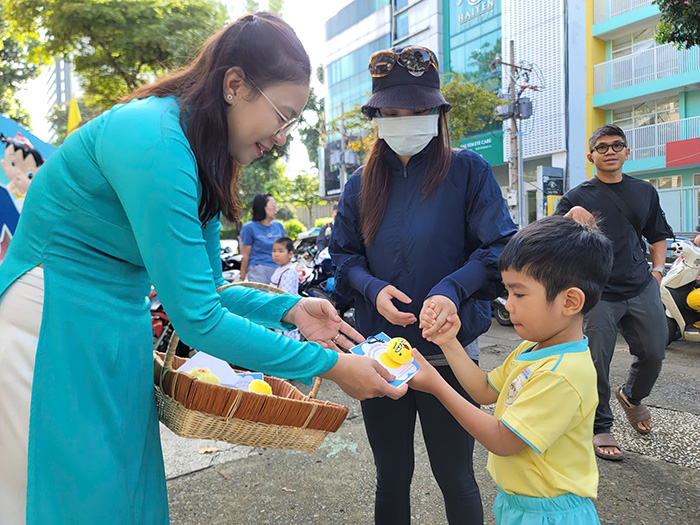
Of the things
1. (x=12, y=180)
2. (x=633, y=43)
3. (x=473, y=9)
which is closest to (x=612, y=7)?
(x=633, y=43)

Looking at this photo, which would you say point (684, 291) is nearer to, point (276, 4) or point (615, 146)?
point (615, 146)

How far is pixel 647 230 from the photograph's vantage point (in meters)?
3.49

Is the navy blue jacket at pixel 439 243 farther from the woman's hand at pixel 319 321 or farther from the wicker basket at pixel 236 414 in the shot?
the wicker basket at pixel 236 414

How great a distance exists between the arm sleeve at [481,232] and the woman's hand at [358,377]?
0.46m

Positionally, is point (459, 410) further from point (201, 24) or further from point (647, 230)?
point (201, 24)

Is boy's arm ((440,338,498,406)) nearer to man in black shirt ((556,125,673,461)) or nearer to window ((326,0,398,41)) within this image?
man in black shirt ((556,125,673,461))

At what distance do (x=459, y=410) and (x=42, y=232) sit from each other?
3.71 ft

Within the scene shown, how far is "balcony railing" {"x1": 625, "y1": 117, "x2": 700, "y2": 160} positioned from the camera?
15.0 m

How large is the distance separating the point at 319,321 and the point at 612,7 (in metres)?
19.6

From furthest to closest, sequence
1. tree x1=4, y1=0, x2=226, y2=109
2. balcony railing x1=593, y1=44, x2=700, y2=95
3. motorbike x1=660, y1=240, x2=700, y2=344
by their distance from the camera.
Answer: balcony railing x1=593, y1=44, x2=700, y2=95 < tree x1=4, y1=0, x2=226, y2=109 < motorbike x1=660, y1=240, x2=700, y2=344

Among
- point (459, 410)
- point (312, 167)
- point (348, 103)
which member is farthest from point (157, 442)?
point (312, 167)

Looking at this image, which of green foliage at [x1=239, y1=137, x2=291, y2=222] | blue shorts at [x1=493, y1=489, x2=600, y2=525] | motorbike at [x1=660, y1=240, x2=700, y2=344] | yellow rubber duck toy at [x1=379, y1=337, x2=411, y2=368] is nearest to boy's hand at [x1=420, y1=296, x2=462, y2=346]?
yellow rubber duck toy at [x1=379, y1=337, x2=411, y2=368]

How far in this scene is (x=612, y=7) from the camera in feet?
56.3

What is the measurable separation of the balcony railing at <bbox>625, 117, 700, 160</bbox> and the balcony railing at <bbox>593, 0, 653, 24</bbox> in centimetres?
380
